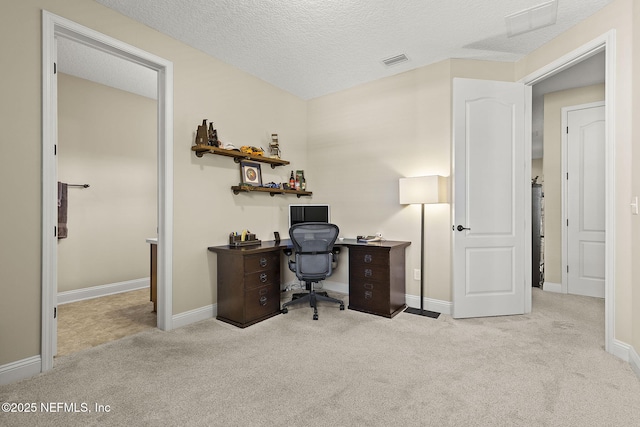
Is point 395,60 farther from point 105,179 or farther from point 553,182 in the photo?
point 105,179

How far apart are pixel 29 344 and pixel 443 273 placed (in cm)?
369

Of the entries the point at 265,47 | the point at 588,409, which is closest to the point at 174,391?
the point at 588,409

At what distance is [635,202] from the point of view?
2176 mm

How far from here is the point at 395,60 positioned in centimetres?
350

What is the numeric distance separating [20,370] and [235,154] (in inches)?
96.5

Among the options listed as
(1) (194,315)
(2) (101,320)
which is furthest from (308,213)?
(2) (101,320)

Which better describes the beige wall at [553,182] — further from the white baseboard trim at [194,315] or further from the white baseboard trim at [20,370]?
the white baseboard trim at [20,370]

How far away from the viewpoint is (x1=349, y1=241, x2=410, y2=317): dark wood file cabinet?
329cm

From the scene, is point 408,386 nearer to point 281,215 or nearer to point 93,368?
point 93,368

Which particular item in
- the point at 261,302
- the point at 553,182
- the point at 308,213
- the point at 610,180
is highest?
the point at 553,182

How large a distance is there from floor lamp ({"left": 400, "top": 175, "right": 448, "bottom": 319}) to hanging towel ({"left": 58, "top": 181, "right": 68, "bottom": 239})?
4124 mm

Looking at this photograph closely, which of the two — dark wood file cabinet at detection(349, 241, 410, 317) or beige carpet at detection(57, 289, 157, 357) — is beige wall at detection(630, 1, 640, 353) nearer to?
dark wood file cabinet at detection(349, 241, 410, 317)

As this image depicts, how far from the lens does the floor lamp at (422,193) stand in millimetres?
3236

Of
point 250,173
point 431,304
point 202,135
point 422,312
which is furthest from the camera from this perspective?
point 250,173
